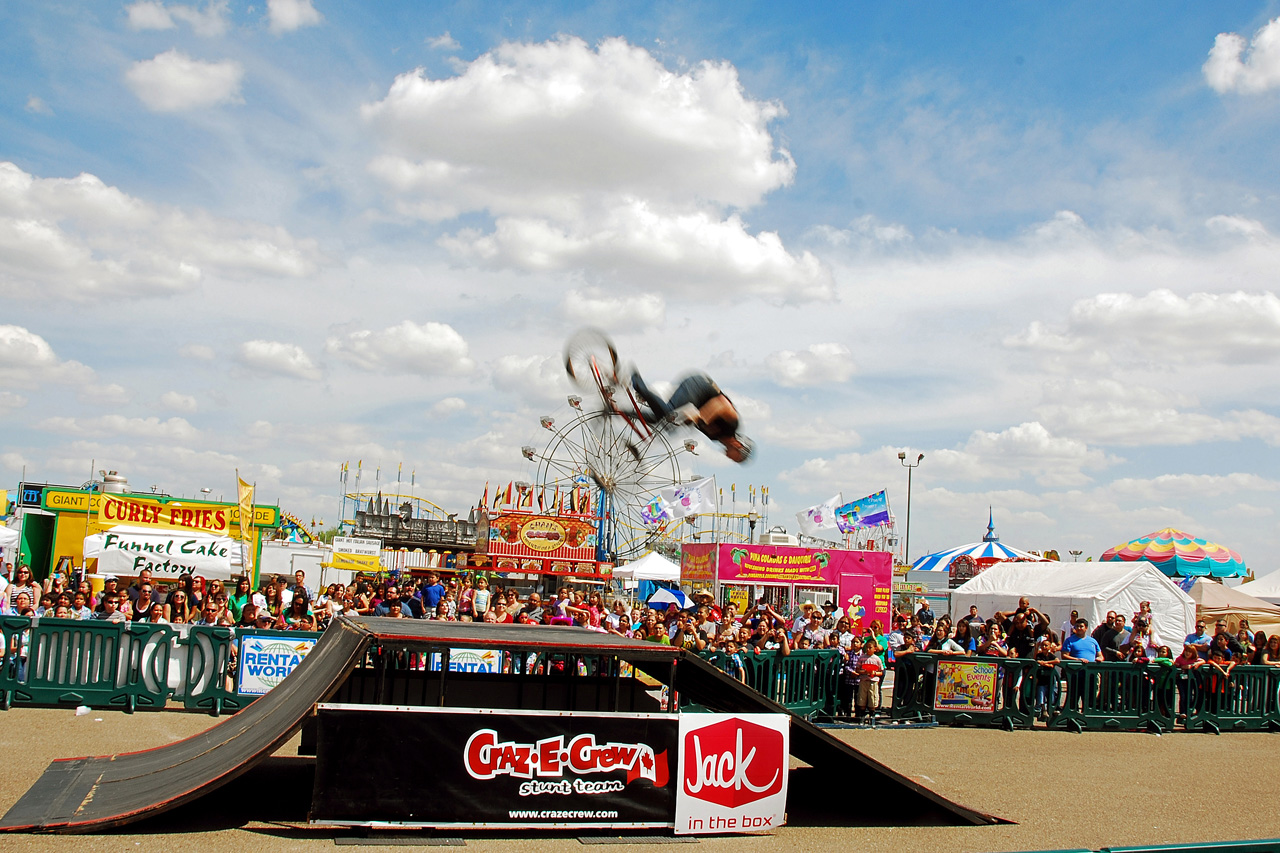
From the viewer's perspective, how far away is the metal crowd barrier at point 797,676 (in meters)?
12.9

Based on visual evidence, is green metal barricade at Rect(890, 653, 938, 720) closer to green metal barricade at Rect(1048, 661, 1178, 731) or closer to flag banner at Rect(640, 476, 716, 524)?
green metal barricade at Rect(1048, 661, 1178, 731)

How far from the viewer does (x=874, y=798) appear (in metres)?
7.84

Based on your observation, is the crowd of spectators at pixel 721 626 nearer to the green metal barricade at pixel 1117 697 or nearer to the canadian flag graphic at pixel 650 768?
the green metal barricade at pixel 1117 697

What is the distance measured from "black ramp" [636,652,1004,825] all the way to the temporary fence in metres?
6.10

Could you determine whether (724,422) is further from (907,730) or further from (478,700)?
(478,700)

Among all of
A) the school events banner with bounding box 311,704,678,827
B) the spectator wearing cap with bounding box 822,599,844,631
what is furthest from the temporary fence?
the school events banner with bounding box 311,704,678,827

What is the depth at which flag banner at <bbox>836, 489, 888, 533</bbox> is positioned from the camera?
110 feet

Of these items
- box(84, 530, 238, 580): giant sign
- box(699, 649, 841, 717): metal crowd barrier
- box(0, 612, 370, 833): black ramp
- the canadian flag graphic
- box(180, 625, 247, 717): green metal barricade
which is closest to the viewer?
box(0, 612, 370, 833): black ramp

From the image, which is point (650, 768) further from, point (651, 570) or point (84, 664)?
point (651, 570)

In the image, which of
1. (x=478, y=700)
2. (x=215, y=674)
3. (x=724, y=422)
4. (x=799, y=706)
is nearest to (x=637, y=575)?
(x=724, y=422)

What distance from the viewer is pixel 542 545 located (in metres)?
43.1

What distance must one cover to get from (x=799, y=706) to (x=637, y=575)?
58.9ft

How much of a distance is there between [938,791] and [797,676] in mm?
4357

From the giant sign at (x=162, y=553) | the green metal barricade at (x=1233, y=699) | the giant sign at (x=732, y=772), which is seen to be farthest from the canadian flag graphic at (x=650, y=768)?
the giant sign at (x=162, y=553)
